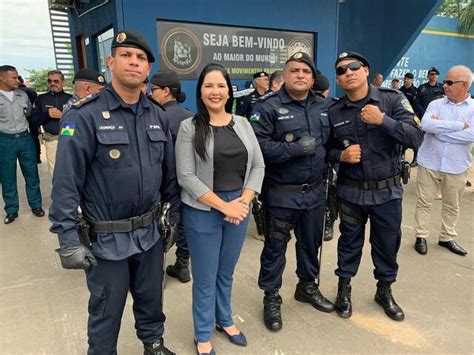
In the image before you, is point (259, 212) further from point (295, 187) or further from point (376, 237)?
point (376, 237)

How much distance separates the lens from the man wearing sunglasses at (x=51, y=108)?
4715mm

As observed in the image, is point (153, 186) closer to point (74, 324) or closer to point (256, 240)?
point (74, 324)

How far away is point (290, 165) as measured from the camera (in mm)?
2520

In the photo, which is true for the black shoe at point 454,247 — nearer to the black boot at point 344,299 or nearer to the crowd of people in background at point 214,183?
Result: the crowd of people in background at point 214,183

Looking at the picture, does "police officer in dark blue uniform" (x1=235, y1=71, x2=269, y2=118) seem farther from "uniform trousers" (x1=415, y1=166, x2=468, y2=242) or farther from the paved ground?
"uniform trousers" (x1=415, y1=166, x2=468, y2=242)

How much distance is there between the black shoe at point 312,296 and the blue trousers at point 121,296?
1196 millimetres

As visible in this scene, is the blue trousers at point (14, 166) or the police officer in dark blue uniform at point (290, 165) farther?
the blue trousers at point (14, 166)

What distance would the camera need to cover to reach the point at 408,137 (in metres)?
2.39

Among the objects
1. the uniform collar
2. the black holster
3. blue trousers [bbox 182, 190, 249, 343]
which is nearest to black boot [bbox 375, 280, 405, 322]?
the black holster

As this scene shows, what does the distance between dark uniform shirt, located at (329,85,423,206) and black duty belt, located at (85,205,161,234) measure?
56.7 inches

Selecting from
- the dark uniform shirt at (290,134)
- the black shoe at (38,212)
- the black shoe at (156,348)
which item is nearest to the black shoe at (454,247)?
the dark uniform shirt at (290,134)

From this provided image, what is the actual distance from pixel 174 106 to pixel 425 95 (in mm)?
6891

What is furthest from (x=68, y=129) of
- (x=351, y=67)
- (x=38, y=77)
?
(x=38, y=77)

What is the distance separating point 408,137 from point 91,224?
2.03 meters
